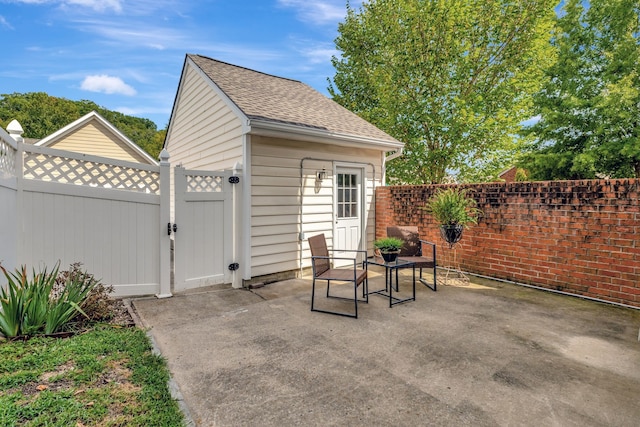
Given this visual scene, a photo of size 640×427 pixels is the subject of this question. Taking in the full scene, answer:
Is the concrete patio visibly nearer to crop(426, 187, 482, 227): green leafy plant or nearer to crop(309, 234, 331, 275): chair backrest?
crop(309, 234, 331, 275): chair backrest

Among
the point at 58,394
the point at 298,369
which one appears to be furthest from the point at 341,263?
the point at 58,394

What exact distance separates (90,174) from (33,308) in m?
1.81

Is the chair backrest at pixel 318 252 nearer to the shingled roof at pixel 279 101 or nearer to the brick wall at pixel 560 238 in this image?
the shingled roof at pixel 279 101

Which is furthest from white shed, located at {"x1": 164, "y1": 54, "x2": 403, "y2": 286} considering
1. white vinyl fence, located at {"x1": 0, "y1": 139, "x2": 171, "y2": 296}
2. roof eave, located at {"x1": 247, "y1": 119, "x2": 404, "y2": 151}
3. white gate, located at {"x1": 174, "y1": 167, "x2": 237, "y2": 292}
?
white vinyl fence, located at {"x1": 0, "y1": 139, "x2": 171, "y2": 296}

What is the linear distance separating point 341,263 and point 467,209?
2.72 metres

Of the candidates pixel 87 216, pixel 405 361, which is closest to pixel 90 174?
pixel 87 216

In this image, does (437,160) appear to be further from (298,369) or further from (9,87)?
(9,87)

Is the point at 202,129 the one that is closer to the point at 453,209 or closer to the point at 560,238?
the point at 453,209

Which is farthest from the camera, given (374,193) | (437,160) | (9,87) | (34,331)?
(9,87)

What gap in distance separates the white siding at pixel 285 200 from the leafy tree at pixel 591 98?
40.3 ft

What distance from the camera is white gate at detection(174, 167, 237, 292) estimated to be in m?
4.73

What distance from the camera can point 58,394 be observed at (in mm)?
2145

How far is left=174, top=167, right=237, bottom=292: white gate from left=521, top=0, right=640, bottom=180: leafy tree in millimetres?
14458

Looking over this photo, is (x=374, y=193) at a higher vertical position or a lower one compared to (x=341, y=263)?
higher
